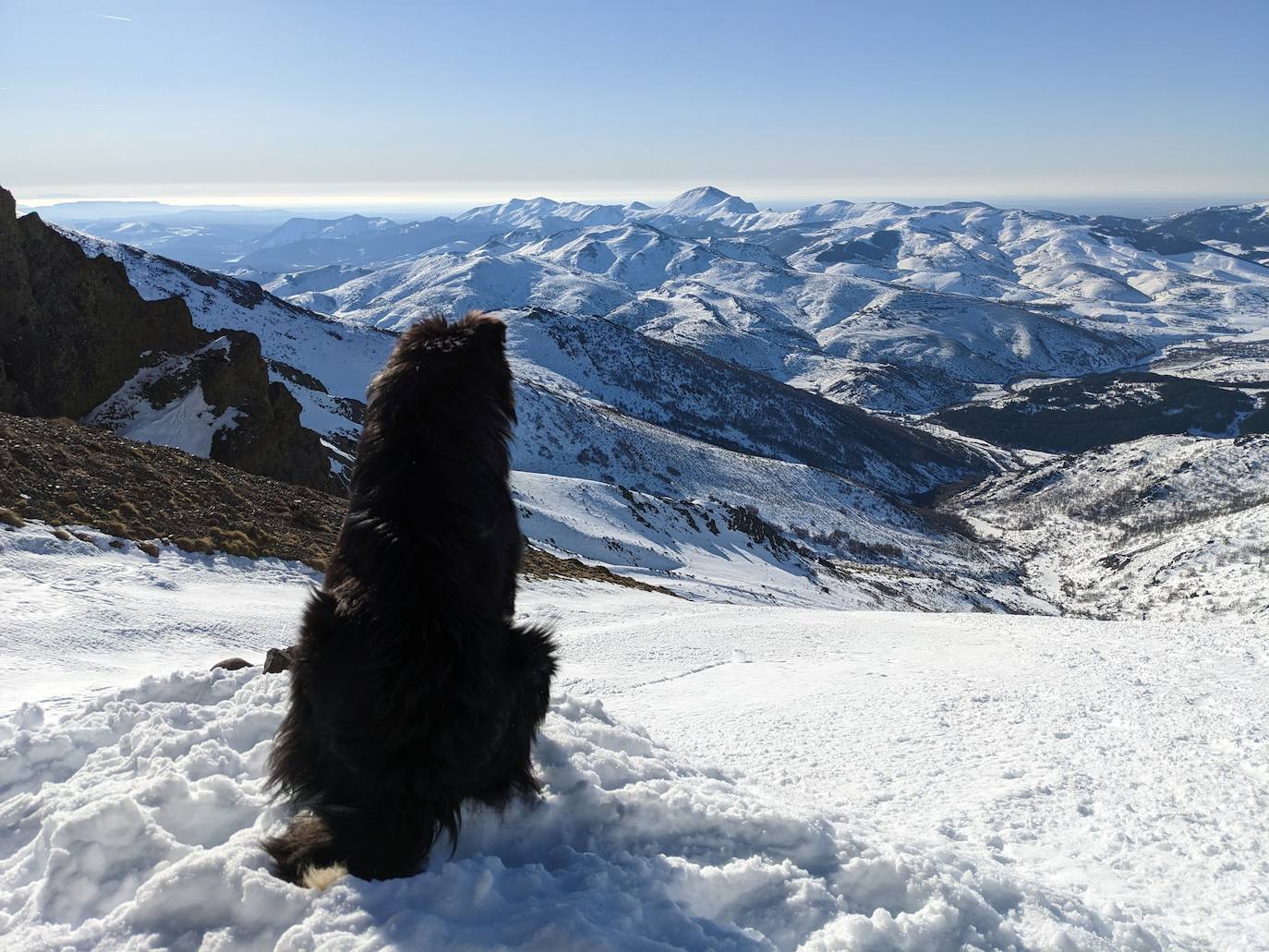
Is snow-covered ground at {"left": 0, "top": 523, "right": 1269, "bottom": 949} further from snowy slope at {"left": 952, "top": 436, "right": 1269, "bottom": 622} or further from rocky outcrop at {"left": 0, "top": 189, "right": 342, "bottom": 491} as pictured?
snowy slope at {"left": 952, "top": 436, "right": 1269, "bottom": 622}

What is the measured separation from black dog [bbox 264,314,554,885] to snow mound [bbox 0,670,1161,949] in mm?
171

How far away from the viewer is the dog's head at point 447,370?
3.27m

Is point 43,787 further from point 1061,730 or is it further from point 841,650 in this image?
point 841,650

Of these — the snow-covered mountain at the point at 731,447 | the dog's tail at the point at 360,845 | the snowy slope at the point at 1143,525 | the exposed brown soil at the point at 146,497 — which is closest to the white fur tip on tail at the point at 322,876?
the dog's tail at the point at 360,845

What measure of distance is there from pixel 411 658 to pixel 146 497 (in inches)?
524

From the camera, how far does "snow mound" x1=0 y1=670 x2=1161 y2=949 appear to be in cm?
243

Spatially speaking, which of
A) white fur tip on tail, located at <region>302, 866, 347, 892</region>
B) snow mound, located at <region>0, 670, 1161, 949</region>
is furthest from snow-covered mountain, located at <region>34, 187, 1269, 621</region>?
white fur tip on tail, located at <region>302, 866, 347, 892</region>

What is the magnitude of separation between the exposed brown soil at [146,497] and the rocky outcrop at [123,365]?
19.0 feet

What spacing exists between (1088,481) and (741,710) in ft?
363

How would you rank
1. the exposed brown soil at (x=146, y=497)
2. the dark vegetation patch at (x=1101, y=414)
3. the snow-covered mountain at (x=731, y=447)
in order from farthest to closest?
the dark vegetation patch at (x=1101, y=414) → the snow-covered mountain at (x=731, y=447) → the exposed brown soil at (x=146, y=497)

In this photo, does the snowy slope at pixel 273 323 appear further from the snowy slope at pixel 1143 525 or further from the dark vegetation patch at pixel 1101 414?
the dark vegetation patch at pixel 1101 414

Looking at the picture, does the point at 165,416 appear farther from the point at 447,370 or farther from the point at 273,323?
the point at 273,323

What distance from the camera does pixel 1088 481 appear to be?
99.1m

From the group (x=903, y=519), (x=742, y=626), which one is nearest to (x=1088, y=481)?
(x=903, y=519)
